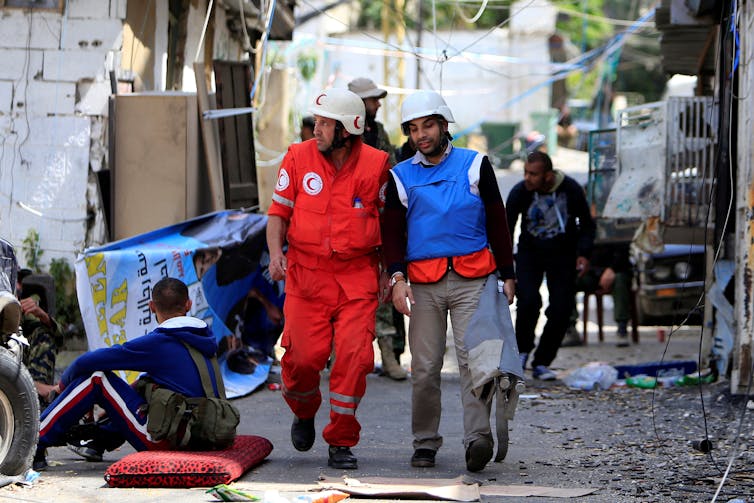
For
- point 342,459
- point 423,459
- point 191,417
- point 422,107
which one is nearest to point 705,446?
point 423,459

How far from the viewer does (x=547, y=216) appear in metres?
10.1

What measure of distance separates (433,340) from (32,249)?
4.59 metres

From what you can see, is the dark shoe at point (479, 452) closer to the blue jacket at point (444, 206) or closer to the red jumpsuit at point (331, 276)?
the red jumpsuit at point (331, 276)

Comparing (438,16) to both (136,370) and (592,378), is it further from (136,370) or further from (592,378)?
(136,370)

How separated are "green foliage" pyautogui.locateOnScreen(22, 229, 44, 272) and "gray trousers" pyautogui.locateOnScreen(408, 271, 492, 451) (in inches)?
174

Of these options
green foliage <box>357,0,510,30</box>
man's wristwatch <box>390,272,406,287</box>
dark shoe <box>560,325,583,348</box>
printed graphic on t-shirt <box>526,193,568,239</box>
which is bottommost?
dark shoe <box>560,325,583,348</box>

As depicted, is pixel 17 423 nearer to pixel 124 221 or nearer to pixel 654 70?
pixel 124 221

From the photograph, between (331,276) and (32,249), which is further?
(32,249)

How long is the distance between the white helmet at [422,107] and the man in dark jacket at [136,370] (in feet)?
5.06

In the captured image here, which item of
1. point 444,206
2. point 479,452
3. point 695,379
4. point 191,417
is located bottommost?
point 695,379

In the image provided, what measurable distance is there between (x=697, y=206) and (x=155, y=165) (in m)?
4.68

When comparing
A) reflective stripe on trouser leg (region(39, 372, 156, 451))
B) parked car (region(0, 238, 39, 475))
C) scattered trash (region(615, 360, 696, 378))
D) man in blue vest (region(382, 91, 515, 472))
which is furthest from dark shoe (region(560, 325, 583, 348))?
parked car (region(0, 238, 39, 475))

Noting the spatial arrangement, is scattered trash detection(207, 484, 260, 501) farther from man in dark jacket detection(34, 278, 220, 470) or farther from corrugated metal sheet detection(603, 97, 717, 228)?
corrugated metal sheet detection(603, 97, 717, 228)

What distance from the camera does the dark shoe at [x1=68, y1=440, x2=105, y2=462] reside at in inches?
251
